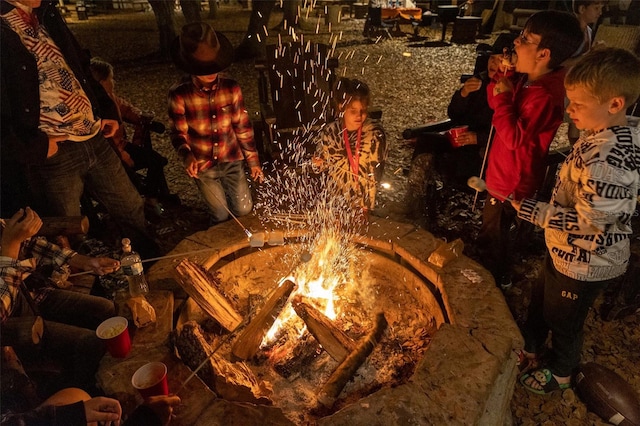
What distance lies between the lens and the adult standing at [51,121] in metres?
2.70

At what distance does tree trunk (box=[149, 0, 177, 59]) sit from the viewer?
40.9ft

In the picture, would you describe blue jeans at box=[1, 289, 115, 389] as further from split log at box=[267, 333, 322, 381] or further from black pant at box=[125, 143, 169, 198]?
black pant at box=[125, 143, 169, 198]

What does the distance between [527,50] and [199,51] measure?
2.50 m

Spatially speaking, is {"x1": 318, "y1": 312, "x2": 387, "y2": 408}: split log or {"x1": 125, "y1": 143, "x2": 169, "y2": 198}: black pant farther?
{"x1": 125, "y1": 143, "x2": 169, "y2": 198}: black pant

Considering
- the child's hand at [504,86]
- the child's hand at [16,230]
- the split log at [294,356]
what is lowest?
the split log at [294,356]

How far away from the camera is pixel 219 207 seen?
3.93m

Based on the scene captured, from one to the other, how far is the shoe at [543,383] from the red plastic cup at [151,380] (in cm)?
245

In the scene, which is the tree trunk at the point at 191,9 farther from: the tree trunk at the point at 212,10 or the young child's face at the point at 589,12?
the tree trunk at the point at 212,10

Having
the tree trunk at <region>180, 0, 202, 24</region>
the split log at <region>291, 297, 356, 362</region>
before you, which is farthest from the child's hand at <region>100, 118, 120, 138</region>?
the tree trunk at <region>180, 0, 202, 24</region>

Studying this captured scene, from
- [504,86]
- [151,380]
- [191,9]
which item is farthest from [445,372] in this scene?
[191,9]

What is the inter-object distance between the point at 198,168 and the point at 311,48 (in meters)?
3.07

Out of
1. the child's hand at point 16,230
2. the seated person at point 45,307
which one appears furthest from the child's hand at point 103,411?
the child's hand at point 16,230

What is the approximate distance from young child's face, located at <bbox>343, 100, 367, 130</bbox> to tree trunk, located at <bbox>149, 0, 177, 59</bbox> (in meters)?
11.1

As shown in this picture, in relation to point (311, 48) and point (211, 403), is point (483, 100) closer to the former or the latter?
point (311, 48)
